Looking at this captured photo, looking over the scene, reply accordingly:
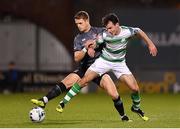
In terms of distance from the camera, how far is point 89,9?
104 ft

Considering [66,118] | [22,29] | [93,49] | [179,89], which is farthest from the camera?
[22,29]

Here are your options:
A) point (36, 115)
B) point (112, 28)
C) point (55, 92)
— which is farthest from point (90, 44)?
point (36, 115)

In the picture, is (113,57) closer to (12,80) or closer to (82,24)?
(82,24)

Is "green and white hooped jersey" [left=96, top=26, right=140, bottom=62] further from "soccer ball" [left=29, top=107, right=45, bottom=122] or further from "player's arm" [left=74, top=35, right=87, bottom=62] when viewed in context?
"soccer ball" [left=29, top=107, right=45, bottom=122]

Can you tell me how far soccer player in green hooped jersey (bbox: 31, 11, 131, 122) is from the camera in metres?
14.6

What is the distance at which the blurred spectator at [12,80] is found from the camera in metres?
31.2

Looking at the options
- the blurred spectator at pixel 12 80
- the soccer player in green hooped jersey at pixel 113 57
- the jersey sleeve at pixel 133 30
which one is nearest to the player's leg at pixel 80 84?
the soccer player in green hooped jersey at pixel 113 57

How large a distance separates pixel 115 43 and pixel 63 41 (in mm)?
18417

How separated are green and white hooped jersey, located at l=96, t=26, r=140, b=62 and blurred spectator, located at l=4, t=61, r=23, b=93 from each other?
1665cm

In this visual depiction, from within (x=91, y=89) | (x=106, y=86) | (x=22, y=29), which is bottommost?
(x=91, y=89)

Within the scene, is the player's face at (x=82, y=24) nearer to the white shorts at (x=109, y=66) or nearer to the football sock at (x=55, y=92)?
the white shorts at (x=109, y=66)

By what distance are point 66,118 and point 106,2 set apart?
1601 centimetres

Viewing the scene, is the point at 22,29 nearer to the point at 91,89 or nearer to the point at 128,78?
the point at 91,89

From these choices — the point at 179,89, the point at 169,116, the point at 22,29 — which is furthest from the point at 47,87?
the point at 169,116
